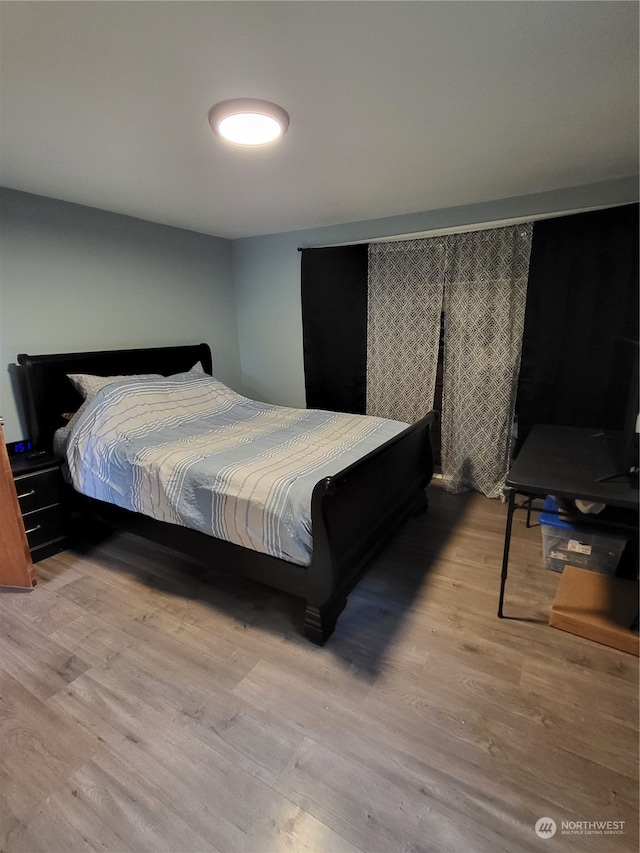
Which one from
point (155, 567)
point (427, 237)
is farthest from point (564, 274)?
point (155, 567)

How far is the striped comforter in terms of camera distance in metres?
1.82

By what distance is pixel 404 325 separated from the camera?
332 centimetres

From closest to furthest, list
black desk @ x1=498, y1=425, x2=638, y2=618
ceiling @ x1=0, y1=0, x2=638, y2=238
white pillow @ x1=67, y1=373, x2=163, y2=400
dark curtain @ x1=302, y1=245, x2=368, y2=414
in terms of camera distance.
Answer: black desk @ x1=498, y1=425, x2=638, y2=618, ceiling @ x1=0, y1=0, x2=638, y2=238, white pillow @ x1=67, y1=373, x2=163, y2=400, dark curtain @ x1=302, y1=245, x2=368, y2=414

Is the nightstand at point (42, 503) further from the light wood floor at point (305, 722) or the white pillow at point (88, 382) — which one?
the white pillow at point (88, 382)

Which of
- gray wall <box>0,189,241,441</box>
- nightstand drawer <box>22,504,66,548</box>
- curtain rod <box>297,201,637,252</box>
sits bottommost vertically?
nightstand drawer <box>22,504,66,548</box>

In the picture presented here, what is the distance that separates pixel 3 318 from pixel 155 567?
72.1 inches

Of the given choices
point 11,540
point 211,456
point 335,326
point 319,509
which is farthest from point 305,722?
point 335,326

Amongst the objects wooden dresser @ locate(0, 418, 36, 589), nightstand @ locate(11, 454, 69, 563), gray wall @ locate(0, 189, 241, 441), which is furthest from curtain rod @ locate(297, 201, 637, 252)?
wooden dresser @ locate(0, 418, 36, 589)

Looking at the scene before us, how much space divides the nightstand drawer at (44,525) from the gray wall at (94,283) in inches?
23.4

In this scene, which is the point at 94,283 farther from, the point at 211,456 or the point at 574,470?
the point at 574,470

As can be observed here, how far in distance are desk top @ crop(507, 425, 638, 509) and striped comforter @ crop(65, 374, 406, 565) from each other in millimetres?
864

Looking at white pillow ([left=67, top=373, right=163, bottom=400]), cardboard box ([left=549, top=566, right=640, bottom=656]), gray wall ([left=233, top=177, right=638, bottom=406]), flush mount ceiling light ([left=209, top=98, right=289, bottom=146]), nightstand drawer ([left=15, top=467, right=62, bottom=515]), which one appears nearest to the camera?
flush mount ceiling light ([left=209, top=98, right=289, bottom=146])
